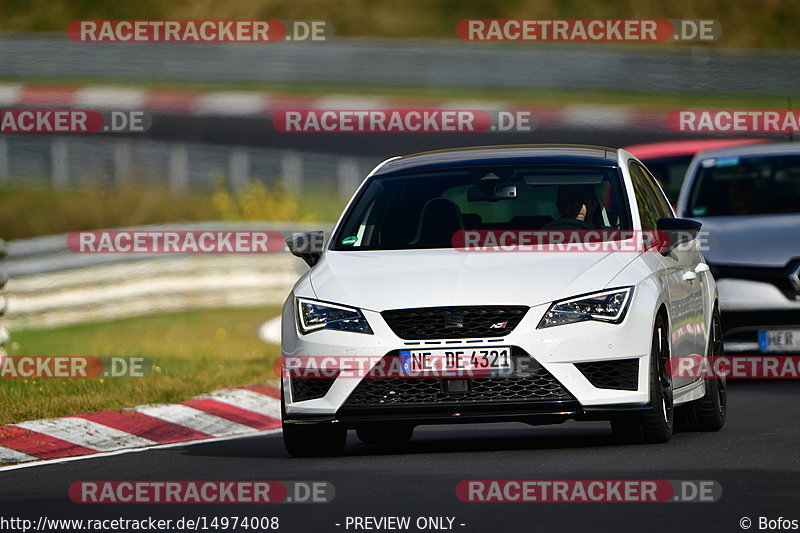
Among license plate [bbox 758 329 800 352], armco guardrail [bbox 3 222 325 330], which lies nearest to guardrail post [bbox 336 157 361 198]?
armco guardrail [bbox 3 222 325 330]

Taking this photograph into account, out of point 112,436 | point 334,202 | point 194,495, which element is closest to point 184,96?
point 334,202

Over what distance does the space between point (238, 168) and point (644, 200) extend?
1910cm

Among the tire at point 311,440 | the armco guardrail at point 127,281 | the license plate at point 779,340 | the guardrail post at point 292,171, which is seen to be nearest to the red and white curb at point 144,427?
the tire at point 311,440

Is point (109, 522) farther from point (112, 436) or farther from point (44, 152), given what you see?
point (44, 152)

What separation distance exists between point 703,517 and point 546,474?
4.69ft

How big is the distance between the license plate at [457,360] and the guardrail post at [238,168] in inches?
788

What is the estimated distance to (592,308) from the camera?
948 centimetres

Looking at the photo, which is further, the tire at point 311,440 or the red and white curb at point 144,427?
the red and white curb at point 144,427

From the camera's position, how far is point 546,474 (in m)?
8.53

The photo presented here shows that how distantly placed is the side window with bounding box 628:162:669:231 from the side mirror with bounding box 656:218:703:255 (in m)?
0.09

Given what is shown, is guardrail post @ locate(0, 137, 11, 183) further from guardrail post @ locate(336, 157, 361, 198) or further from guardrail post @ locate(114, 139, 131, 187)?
guardrail post @ locate(336, 157, 361, 198)

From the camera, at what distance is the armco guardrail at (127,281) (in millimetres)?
19484

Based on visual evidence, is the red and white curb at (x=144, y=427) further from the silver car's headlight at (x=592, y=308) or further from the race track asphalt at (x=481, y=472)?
the silver car's headlight at (x=592, y=308)

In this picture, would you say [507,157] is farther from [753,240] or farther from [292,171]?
[292,171]
